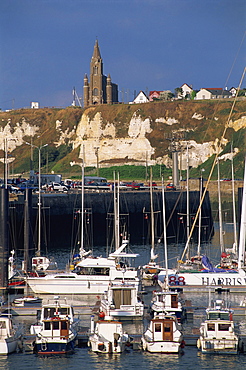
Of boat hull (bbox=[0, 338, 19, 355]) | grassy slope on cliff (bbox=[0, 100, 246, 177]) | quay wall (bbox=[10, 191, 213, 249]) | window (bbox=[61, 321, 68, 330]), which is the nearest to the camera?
boat hull (bbox=[0, 338, 19, 355])

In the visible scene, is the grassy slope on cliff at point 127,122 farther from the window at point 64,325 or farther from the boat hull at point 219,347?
the window at point 64,325

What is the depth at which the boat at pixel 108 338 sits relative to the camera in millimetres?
34531

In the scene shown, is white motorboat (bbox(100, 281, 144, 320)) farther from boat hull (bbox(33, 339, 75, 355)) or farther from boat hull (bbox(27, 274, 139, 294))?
boat hull (bbox(27, 274, 139, 294))

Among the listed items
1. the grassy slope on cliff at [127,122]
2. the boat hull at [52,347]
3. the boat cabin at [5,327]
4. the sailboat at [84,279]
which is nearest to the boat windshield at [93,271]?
the sailboat at [84,279]

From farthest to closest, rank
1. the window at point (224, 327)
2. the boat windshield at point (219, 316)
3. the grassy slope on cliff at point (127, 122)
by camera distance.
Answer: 1. the grassy slope on cliff at point (127, 122)
2. the boat windshield at point (219, 316)
3. the window at point (224, 327)

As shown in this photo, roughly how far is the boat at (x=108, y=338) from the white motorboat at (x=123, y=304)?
17.1 feet

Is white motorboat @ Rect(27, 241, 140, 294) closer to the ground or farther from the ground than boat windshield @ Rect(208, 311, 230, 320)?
farther from the ground

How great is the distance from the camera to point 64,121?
19175 centimetres

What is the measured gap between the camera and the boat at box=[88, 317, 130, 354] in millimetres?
34531

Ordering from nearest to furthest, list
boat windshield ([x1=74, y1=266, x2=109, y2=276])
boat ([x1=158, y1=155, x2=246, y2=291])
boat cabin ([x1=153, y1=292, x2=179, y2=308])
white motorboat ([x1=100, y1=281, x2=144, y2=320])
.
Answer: boat cabin ([x1=153, y1=292, x2=179, y2=308]) < white motorboat ([x1=100, y1=281, x2=144, y2=320]) < boat windshield ([x1=74, y1=266, x2=109, y2=276]) < boat ([x1=158, y1=155, x2=246, y2=291])

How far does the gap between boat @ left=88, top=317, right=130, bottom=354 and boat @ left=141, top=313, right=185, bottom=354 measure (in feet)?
4.16


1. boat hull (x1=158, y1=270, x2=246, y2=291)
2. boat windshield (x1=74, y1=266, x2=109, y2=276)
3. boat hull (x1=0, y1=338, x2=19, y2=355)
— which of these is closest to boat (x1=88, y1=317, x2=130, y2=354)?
boat hull (x1=0, y1=338, x2=19, y2=355)

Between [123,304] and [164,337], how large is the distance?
6806 mm

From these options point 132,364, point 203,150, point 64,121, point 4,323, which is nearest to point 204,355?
point 132,364
